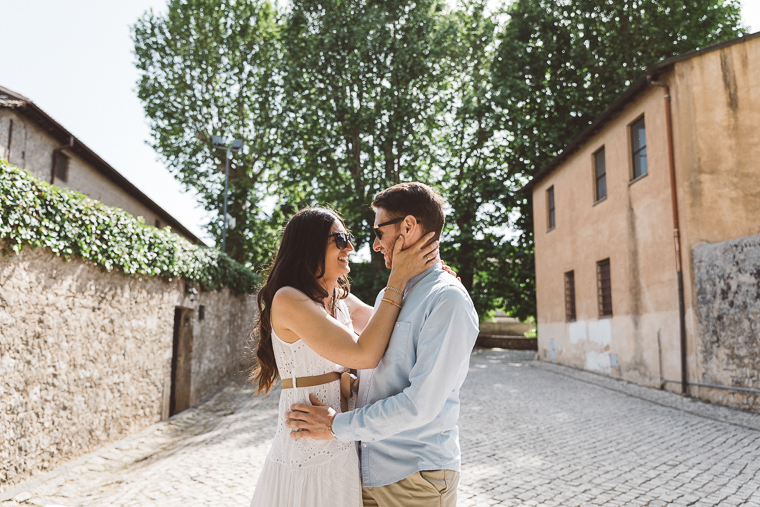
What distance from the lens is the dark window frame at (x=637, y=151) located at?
13736 mm

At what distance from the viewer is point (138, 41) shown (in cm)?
2573

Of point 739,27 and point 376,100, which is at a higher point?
point 739,27

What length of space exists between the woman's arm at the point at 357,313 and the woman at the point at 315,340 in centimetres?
44

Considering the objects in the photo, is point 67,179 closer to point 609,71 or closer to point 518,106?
point 518,106

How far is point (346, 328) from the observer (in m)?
2.29

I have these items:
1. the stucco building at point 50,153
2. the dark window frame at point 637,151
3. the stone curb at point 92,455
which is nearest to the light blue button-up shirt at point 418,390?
the stone curb at point 92,455

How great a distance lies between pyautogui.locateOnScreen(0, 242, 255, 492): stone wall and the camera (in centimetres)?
605

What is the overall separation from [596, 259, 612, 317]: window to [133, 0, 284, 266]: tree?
559 inches

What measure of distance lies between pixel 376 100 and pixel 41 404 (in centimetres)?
1753

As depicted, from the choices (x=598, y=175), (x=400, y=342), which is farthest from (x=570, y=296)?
(x=400, y=342)

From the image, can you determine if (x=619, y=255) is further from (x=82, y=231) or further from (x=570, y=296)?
(x=82, y=231)

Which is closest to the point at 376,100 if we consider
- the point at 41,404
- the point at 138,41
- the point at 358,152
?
the point at 358,152

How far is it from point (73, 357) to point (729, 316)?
421 inches

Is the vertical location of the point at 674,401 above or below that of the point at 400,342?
below
